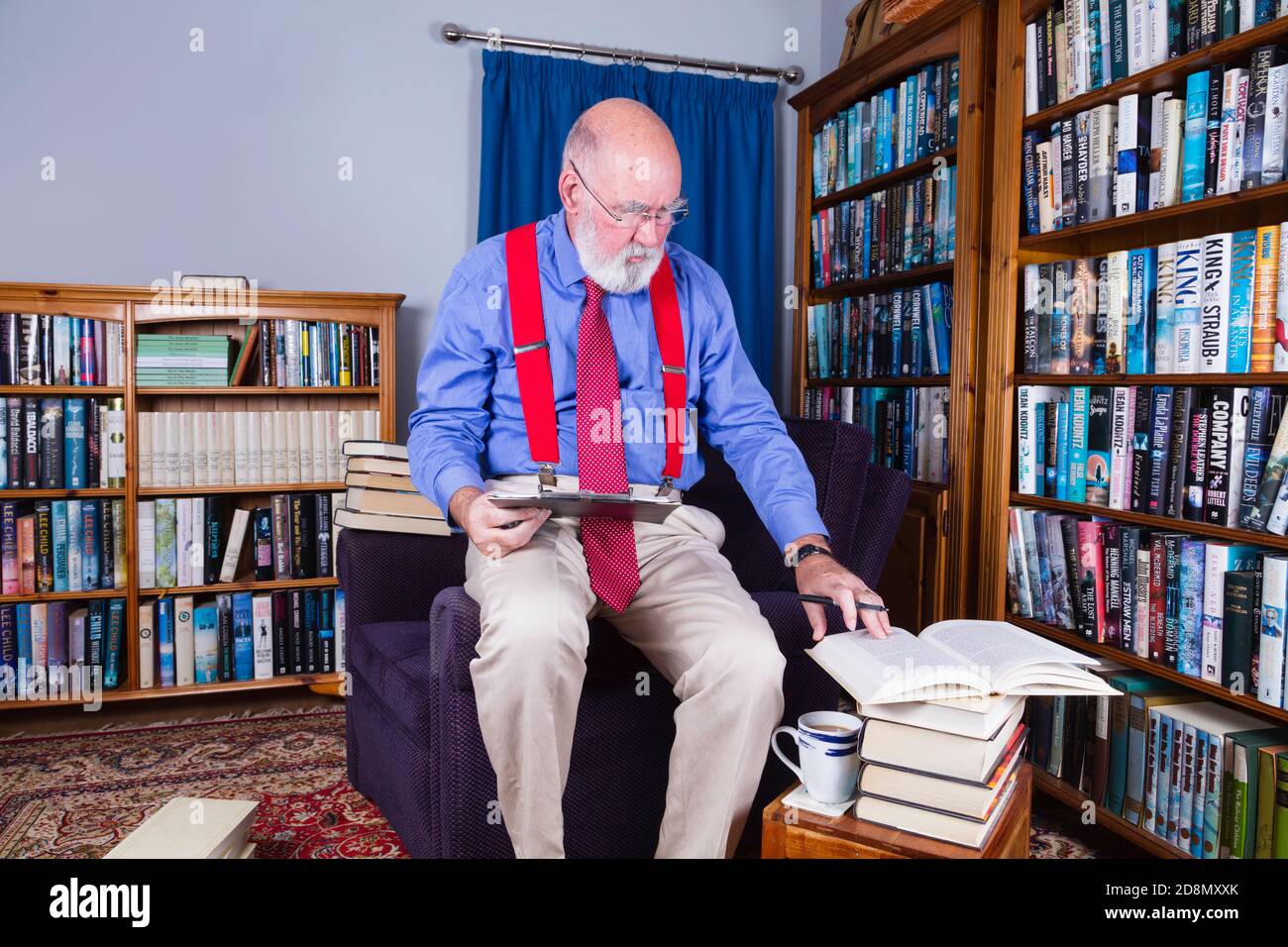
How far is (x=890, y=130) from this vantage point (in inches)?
107

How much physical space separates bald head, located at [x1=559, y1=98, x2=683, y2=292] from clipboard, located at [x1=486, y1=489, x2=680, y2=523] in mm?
494

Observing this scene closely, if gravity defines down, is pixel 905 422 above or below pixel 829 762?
above

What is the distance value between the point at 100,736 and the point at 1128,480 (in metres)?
2.53

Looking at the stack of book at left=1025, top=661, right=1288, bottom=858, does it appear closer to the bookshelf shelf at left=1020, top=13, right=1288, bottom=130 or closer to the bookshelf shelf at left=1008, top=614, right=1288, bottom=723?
the bookshelf shelf at left=1008, top=614, right=1288, bottom=723

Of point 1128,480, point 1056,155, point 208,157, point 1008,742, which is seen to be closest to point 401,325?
point 208,157

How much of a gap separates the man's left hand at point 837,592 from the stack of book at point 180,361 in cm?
192

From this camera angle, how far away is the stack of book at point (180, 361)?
2.60 m

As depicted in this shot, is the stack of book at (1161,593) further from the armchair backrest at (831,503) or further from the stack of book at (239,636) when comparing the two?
the stack of book at (239,636)

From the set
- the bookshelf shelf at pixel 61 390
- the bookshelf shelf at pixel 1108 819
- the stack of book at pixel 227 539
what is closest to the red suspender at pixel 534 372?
the bookshelf shelf at pixel 1108 819

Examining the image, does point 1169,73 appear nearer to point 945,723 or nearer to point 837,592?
point 837,592

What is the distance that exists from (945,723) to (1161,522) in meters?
1.01

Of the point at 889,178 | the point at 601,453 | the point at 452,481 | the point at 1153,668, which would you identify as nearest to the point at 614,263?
the point at 601,453

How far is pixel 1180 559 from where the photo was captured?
1.78 metres

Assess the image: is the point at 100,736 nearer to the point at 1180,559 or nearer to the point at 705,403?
the point at 705,403
